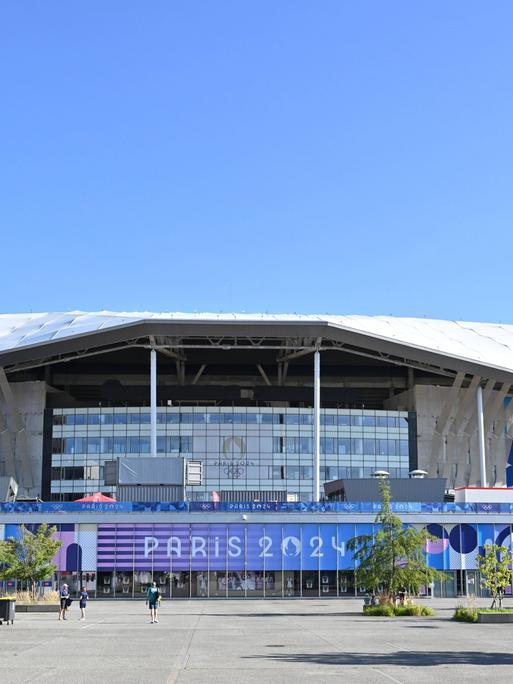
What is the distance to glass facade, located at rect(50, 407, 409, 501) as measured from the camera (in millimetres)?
91688

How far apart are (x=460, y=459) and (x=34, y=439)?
132ft

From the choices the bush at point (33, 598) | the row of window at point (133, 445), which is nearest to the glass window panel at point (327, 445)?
the row of window at point (133, 445)

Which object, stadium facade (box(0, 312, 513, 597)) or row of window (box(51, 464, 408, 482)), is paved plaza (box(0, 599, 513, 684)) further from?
row of window (box(51, 464, 408, 482))

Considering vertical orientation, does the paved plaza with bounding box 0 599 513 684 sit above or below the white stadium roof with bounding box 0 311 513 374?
below

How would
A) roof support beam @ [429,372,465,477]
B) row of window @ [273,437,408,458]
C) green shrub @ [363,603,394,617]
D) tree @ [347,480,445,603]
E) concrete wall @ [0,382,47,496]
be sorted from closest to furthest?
green shrub @ [363,603,394,617] → tree @ [347,480,445,603] → row of window @ [273,437,408,458] → concrete wall @ [0,382,47,496] → roof support beam @ [429,372,465,477]

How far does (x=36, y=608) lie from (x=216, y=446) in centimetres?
4453

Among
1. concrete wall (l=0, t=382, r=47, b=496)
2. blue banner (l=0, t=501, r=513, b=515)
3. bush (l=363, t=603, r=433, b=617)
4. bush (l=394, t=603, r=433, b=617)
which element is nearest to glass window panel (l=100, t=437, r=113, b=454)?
concrete wall (l=0, t=382, r=47, b=496)

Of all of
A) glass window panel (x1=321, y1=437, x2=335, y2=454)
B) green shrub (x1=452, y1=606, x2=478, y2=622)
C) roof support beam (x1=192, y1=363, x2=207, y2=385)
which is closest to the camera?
green shrub (x1=452, y1=606, x2=478, y2=622)

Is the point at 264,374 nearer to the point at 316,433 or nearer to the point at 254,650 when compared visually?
the point at 316,433

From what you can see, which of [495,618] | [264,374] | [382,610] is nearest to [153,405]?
[264,374]

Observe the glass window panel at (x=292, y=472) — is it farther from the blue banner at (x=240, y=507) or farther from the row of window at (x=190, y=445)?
the blue banner at (x=240, y=507)

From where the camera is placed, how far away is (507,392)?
9688 cm

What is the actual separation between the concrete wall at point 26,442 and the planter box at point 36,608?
45.9 m

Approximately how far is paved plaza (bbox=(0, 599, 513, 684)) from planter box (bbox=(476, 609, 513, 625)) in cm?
115
